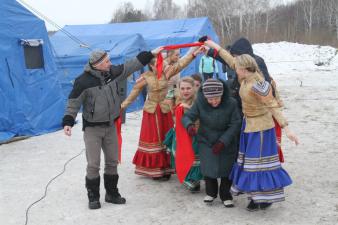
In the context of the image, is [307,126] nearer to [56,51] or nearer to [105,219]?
[105,219]

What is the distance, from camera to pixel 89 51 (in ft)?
37.7

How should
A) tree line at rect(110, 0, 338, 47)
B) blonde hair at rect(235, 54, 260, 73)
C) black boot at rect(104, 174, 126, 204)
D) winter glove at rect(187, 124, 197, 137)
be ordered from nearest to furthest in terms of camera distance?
blonde hair at rect(235, 54, 260, 73)
winter glove at rect(187, 124, 197, 137)
black boot at rect(104, 174, 126, 204)
tree line at rect(110, 0, 338, 47)

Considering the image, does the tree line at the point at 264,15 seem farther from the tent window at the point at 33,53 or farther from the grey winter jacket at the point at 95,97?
the grey winter jacket at the point at 95,97

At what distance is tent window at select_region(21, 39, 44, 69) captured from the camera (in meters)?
8.22

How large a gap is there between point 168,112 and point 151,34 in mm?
9334

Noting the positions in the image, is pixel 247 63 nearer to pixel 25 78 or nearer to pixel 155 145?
pixel 155 145

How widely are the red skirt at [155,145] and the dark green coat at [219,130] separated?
93 cm

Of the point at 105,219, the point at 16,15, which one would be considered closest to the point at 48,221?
the point at 105,219

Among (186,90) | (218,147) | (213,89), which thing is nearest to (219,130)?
(218,147)

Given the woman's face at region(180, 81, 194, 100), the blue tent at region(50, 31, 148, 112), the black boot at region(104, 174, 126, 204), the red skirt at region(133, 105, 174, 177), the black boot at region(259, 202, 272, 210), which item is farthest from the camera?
the blue tent at region(50, 31, 148, 112)

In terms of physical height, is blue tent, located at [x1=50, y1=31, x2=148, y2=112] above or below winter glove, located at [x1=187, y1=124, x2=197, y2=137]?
above

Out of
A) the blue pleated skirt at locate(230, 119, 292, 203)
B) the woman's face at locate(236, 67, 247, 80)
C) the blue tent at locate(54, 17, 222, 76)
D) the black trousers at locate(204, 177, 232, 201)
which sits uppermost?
the blue tent at locate(54, 17, 222, 76)

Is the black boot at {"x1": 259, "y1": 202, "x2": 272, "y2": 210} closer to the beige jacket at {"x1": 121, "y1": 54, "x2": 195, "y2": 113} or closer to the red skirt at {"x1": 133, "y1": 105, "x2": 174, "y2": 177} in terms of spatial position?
the red skirt at {"x1": 133, "y1": 105, "x2": 174, "y2": 177}

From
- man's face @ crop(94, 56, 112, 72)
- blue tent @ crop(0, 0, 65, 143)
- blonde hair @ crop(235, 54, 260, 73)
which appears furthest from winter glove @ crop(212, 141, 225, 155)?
blue tent @ crop(0, 0, 65, 143)
